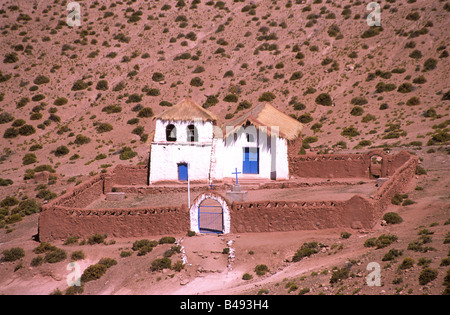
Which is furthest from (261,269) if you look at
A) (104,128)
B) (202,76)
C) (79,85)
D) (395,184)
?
(79,85)

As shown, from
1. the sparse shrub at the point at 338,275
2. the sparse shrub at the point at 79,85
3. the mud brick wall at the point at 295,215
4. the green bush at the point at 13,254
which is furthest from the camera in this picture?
the sparse shrub at the point at 79,85

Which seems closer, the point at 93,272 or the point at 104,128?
the point at 93,272

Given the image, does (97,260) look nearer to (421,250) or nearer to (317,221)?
(317,221)

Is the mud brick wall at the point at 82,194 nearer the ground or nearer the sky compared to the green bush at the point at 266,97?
nearer the ground

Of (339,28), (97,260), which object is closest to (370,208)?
(97,260)

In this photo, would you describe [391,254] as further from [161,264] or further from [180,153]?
[180,153]

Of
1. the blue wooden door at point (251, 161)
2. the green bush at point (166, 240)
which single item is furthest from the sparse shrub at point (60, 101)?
the green bush at point (166, 240)

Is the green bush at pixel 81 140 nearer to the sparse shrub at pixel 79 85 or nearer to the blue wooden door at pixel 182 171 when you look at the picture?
the sparse shrub at pixel 79 85

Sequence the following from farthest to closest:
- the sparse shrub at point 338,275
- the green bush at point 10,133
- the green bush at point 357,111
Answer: the green bush at point 10,133 → the green bush at point 357,111 → the sparse shrub at point 338,275
